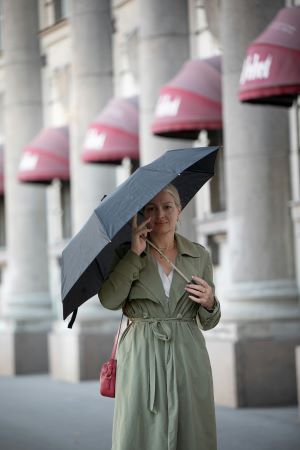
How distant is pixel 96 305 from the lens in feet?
65.8

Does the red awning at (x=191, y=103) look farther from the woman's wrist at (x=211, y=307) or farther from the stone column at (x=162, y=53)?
the woman's wrist at (x=211, y=307)

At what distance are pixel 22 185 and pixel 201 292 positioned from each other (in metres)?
18.0

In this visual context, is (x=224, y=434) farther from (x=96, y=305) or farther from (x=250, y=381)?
(x=96, y=305)

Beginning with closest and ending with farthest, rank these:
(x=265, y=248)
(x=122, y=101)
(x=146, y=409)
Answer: (x=146, y=409), (x=265, y=248), (x=122, y=101)

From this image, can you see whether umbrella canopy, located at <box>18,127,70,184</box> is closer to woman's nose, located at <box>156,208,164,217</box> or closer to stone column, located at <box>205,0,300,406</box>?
stone column, located at <box>205,0,300,406</box>

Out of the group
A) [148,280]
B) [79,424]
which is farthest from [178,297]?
[79,424]

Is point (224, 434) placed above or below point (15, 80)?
below

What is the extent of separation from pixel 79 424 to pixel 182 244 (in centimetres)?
775

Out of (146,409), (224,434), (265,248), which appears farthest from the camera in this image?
(265,248)

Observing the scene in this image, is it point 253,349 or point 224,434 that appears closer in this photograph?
point 224,434

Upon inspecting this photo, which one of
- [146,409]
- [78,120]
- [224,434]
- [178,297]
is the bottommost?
[224,434]

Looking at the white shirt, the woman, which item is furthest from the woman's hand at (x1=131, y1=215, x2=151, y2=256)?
the white shirt

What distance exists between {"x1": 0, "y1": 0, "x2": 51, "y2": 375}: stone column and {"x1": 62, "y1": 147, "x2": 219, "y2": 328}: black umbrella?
16870mm

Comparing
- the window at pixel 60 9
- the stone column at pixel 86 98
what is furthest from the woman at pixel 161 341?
the window at pixel 60 9
